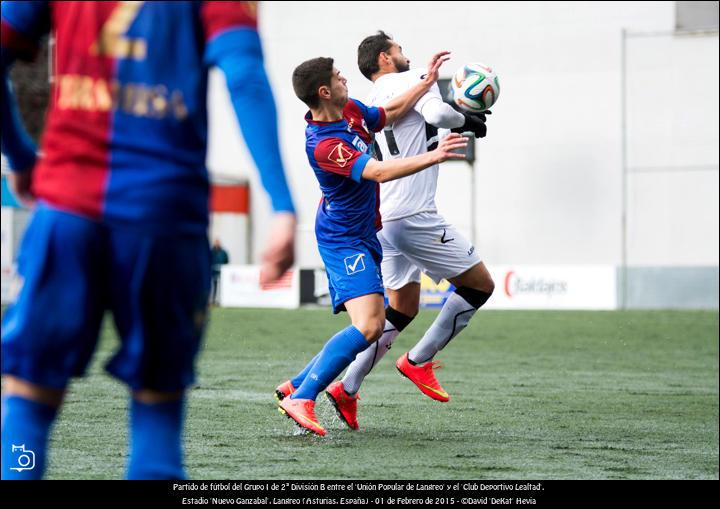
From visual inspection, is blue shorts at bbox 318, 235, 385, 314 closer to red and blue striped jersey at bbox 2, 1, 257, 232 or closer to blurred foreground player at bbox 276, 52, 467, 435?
Result: blurred foreground player at bbox 276, 52, 467, 435

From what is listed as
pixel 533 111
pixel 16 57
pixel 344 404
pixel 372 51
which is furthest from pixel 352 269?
pixel 533 111

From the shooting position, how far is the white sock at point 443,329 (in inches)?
284

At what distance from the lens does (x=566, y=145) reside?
1131 inches

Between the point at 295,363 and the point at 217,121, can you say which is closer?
the point at 295,363

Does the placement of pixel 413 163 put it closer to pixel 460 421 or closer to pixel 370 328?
pixel 370 328

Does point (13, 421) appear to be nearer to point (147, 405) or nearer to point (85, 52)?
point (147, 405)

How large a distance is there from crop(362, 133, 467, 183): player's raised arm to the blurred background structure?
61.8 feet

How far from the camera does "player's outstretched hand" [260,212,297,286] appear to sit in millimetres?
2656

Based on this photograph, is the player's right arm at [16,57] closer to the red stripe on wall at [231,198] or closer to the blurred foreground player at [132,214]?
the blurred foreground player at [132,214]

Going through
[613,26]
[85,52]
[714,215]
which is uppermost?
[613,26]

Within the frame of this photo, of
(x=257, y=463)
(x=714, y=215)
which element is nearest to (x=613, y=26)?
(x=714, y=215)

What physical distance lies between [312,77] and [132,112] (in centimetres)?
336

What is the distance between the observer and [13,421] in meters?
2.74

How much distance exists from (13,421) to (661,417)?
5451mm
